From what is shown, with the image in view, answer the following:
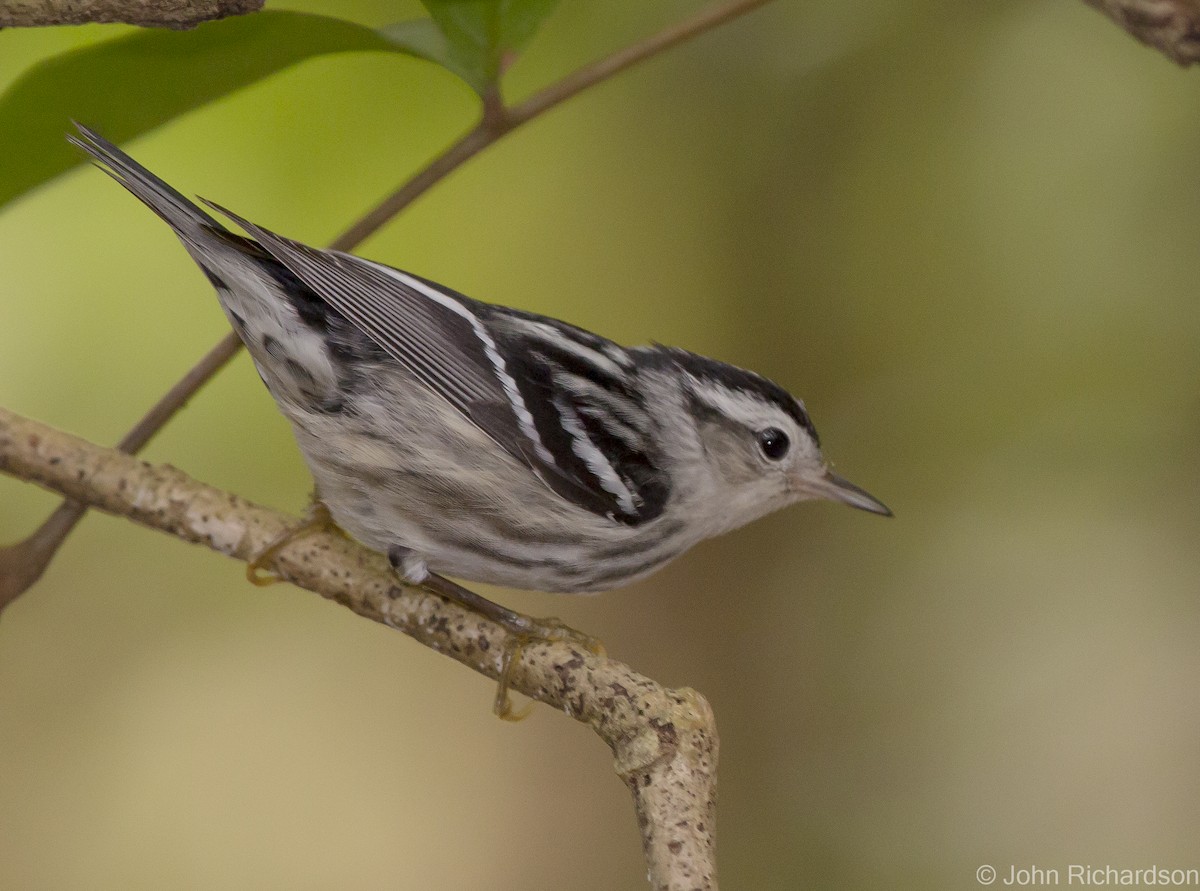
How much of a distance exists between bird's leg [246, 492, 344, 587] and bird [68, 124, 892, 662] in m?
0.09

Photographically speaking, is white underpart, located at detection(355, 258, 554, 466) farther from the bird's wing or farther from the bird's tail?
the bird's tail

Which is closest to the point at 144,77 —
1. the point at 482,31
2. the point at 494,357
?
the point at 482,31

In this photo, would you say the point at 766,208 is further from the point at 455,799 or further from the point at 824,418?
the point at 455,799

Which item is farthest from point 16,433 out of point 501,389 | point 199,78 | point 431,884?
point 431,884

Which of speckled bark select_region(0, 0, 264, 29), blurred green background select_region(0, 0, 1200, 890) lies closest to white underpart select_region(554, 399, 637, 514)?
speckled bark select_region(0, 0, 264, 29)

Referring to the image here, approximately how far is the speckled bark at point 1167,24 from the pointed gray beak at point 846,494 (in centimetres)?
107

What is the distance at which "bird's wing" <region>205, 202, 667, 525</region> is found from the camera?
2.03 metres

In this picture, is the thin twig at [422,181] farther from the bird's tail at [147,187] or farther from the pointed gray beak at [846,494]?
the pointed gray beak at [846,494]

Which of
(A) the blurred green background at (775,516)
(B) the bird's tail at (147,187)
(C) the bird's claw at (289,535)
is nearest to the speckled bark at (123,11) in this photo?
(B) the bird's tail at (147,187)

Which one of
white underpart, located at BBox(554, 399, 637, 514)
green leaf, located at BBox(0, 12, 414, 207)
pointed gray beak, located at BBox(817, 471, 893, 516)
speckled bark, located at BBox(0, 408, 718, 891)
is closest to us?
speckled bark, located at BBox(0, 408, 718, 891)

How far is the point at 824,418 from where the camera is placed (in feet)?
12.3

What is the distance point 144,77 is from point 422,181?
1.71 feet

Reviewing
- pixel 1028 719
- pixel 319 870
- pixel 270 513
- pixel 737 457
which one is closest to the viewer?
pixel 270 513

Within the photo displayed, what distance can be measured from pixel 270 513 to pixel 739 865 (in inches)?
89.2
